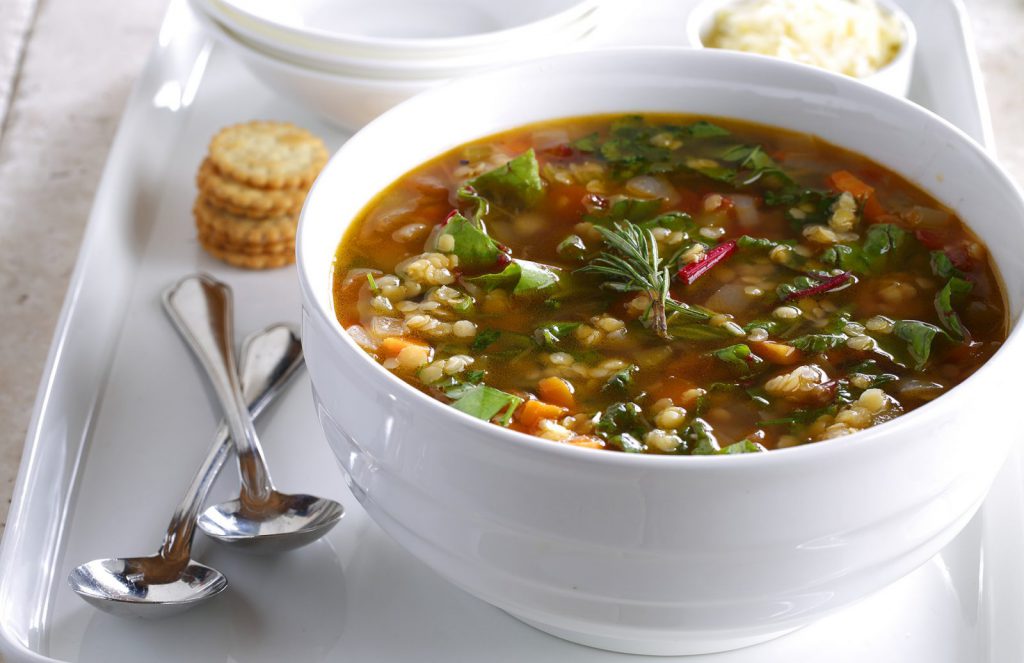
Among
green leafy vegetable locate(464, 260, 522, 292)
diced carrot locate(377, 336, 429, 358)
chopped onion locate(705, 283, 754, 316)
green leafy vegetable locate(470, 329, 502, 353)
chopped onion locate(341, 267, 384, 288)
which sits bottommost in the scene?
chopped onion locate(705, 283, 754, 316)

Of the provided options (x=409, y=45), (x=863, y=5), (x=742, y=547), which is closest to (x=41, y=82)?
(x=409, y=45)

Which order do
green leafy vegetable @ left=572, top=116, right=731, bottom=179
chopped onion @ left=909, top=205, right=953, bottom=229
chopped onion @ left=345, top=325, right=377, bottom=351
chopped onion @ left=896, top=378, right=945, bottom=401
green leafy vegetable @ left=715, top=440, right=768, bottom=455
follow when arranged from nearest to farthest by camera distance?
1. green leafy vegetable @ left=715, top=440, right=768, bottom=455
2. chopped onion @ left=896, top=378, right=945, bottom=401
3. chopped onion @ left=345, top=325, right=377, bottom=351
4. chopped onion @ left=909, top=205, right=953, bottom=229
5. green leafy vegetable @ left=572, top=116, right=731, bottom=179

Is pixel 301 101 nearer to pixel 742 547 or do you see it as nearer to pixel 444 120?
pixel 444 120

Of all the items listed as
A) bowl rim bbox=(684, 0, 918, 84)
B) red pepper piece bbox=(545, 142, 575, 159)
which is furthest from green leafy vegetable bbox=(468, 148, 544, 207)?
bowl rim bbox=(684, 0, 918, 84)

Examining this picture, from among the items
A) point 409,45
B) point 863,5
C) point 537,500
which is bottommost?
point 863,5

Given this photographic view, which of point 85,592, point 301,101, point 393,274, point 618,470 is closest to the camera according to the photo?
point 618,470

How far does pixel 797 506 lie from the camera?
Answer: 4.84 feet

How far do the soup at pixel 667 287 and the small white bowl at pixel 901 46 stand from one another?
Result: 0.81 meters

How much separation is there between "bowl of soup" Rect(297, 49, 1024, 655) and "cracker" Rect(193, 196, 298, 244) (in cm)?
58

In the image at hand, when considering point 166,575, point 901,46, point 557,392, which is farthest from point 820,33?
point 166,575

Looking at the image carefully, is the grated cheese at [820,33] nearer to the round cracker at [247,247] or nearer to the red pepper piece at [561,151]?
the red pepper piece at [561,151]

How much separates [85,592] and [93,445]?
0.49m

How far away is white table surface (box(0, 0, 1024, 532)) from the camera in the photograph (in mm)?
3016

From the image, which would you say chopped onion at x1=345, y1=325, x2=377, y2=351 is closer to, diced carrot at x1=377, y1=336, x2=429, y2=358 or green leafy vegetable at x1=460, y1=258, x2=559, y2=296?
diced carrot at x1=377, y1=336, x2=429, y2=358
